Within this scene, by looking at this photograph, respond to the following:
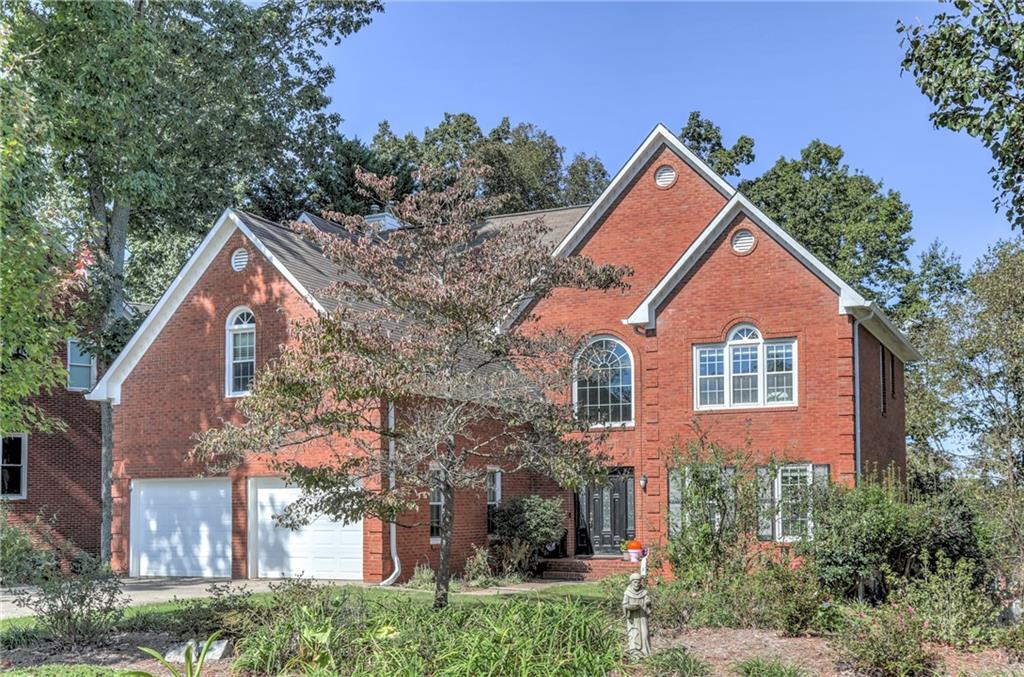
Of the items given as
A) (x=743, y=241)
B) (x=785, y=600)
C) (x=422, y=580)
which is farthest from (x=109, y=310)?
(x=785, y=600)

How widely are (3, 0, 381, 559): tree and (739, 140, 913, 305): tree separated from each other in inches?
696

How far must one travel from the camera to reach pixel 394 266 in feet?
44.5

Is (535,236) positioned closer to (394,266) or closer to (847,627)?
(394,266)

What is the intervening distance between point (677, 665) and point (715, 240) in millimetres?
12911

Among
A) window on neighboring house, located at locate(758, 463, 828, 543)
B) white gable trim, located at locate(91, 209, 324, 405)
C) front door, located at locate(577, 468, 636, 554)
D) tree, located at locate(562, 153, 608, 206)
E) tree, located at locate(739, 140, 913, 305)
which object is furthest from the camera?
tree, located at locate(562, 153, 608, 206)

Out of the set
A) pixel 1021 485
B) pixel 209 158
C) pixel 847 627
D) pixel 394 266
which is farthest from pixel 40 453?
pixel 1021 485

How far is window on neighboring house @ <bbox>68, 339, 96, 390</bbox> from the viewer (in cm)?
2817

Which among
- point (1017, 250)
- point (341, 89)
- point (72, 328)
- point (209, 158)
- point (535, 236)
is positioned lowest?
point (72, 328)

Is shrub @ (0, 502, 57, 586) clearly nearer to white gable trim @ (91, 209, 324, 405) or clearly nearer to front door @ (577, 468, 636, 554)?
white gable trim @ (91, 209, 324, 405)

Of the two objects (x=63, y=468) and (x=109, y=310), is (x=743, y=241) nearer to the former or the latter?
(x=109, y=310)

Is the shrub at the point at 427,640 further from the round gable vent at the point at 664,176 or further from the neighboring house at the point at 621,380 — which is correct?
the round gable vent at the point at 664,176

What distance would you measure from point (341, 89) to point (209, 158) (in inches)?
194

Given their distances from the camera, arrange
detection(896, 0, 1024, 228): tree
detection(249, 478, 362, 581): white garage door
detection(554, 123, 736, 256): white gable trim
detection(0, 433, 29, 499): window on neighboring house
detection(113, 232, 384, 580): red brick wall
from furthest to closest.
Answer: detection(0, 433, 29, 499): window on neighboring house, detection(554, 123, 736, 256): white gable trim, detection(113, 232, 384, 580): red brick wall, detection(249, 478, 362, 581): white garage door, detection(896, 0, 1024, 228): tree

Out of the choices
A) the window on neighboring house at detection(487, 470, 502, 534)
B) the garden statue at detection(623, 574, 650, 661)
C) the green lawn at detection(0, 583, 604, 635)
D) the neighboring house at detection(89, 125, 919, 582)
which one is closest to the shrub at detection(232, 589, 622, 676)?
the garden statue at detection(623, 574, 650, 661)
